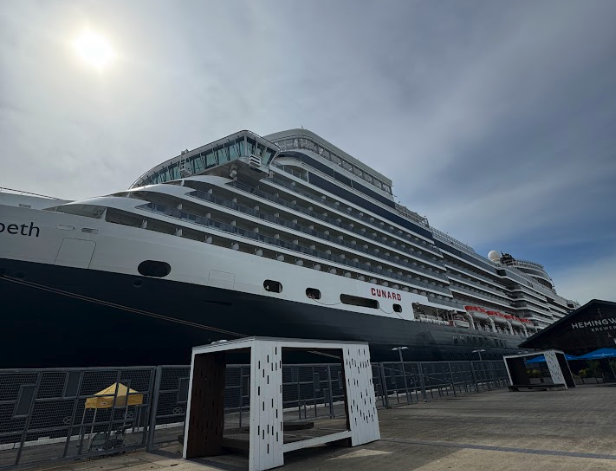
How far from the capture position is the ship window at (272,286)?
14.9m

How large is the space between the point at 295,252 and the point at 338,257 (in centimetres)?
447

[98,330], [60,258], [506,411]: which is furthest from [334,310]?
[60,258]

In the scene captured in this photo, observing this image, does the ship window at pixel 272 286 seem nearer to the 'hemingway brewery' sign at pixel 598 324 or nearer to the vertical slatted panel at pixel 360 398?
the vertical slatted panel at pixel 360 398

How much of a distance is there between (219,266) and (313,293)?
5.74 metres

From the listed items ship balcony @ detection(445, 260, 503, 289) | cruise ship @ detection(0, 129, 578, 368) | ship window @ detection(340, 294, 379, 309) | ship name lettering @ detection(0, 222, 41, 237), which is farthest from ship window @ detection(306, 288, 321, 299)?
ship balcony @ detection(445, 260, 503, 289)

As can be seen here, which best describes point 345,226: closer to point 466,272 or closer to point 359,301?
point 359,301

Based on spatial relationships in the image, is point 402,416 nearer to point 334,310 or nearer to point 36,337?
point 334,310

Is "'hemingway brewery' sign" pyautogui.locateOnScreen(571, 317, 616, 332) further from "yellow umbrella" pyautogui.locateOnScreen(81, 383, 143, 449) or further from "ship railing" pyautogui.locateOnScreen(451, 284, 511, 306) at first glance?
"yellow umbrella" pyautogui.locateOnScreen(81, 383, 143, 449)

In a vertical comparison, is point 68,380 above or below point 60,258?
below

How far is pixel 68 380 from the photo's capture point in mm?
6348

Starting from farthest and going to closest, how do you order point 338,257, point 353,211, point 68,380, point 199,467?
point 353,211 → point 338,257 → point 68,380 → point 199,467

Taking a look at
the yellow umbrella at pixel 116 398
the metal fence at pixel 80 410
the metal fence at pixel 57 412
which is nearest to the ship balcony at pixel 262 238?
the metal fence at pixel 80 410

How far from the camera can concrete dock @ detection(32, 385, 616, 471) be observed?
13.6ft

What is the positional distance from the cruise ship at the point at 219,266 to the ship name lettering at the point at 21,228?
32mm
